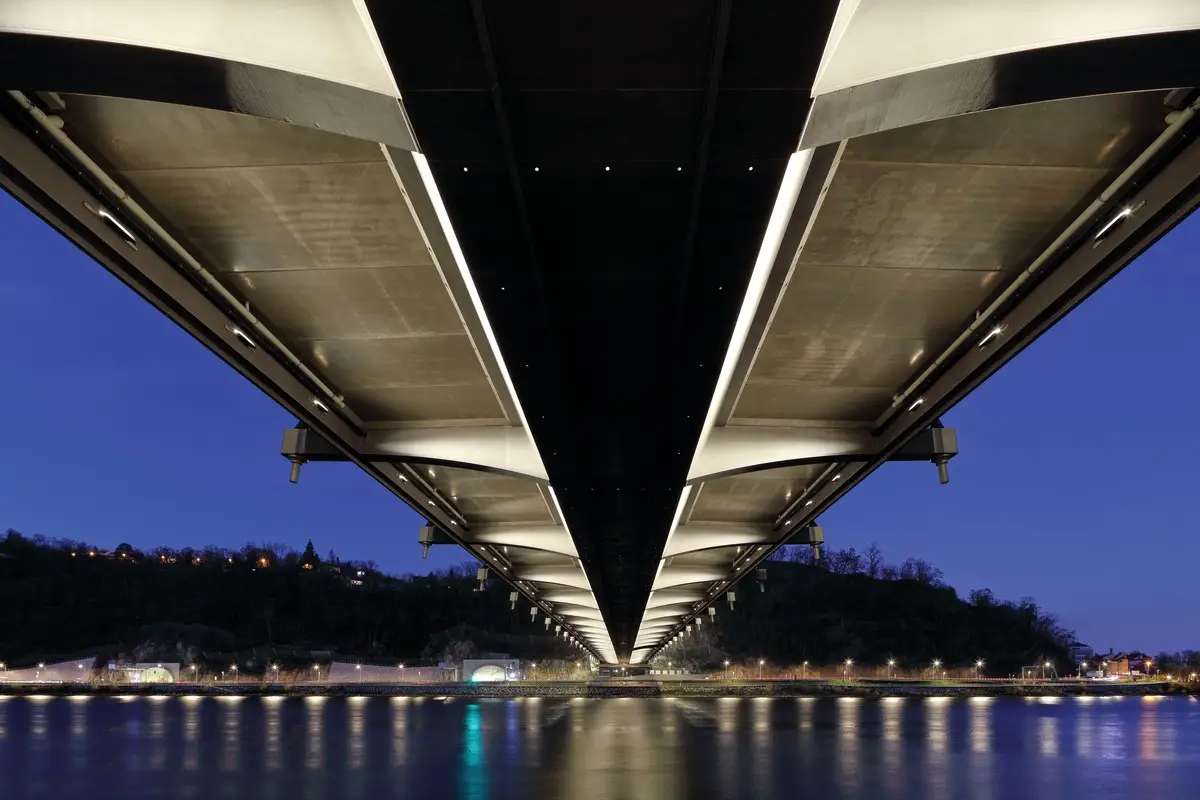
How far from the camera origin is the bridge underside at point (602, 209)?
301 inches

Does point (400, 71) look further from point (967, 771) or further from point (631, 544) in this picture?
point (631, 544)

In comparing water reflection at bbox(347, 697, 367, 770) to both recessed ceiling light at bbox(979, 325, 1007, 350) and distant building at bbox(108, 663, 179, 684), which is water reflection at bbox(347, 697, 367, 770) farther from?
distant building at bbox(108, 663, 179, 684)

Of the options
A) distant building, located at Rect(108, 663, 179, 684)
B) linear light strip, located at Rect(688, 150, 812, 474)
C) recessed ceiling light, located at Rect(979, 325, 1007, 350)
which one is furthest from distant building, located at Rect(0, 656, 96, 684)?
recessed ceiling light, located at Rect(979, 325, 1007, 350)

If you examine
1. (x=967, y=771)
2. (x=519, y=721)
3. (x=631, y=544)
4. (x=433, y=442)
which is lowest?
(x=519, y=721)

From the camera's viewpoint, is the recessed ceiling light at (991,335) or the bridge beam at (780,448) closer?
the recessed ceiling light at (991,335)

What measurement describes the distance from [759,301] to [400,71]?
710 centimetres

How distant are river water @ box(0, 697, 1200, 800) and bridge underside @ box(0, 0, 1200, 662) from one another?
6125 millimetres

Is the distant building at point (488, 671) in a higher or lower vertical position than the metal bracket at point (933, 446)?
lower

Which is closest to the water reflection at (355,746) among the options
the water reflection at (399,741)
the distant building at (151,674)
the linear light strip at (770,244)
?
the water reflection at (399,741)

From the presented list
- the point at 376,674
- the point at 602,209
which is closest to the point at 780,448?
the point at 602,209

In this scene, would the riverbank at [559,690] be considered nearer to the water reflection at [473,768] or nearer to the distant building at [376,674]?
the distant building at [376,674]

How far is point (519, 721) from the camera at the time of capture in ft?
128

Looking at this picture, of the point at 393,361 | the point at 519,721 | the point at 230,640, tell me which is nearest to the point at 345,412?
the point at 393,361

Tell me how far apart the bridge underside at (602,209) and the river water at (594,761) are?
6125mm
